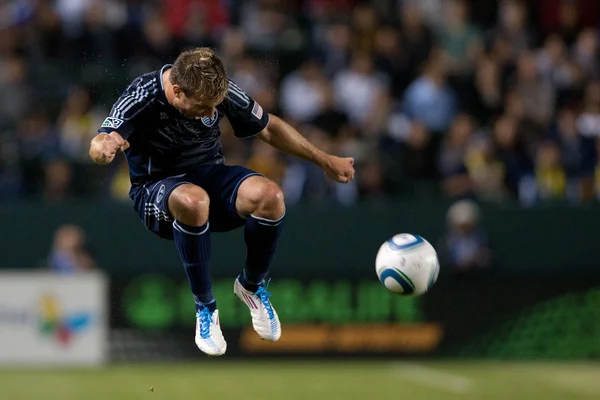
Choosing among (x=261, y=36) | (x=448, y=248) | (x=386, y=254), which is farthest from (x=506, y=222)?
(x=386, y=254)

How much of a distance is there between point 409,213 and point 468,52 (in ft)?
10.7

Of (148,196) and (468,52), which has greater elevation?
(468,52)

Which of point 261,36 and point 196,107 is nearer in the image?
point 196,107

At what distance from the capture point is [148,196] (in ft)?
31.0

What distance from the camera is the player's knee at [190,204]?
909 centimetres

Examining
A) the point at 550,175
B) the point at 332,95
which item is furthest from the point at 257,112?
the point at 550,175

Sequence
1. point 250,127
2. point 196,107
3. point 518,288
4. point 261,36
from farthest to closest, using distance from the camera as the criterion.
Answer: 1. point 261,36
2. point 518,288
3. point 250,127
4. point 196,107

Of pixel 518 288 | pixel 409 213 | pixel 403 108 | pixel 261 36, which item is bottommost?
pixel 518 288

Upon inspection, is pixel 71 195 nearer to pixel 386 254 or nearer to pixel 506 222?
pixel 506 222

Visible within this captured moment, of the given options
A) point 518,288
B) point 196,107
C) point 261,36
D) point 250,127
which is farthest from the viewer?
point 261,36

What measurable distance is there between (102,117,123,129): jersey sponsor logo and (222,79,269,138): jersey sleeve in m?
0.97

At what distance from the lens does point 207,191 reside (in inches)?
375

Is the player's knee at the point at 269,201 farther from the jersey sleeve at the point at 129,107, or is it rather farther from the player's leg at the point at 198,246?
the jersey sleeve at the point at 129,107

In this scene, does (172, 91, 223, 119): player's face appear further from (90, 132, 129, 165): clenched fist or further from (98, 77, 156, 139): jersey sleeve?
(90, 132, 129, 165): clenched fist
